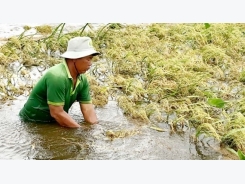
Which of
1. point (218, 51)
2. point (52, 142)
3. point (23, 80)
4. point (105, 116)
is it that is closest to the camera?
point (52, 142)

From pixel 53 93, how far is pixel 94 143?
58 cm

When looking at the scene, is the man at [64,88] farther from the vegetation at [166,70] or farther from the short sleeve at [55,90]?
the vegetation at [166,70]

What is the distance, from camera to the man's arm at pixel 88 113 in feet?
13.8

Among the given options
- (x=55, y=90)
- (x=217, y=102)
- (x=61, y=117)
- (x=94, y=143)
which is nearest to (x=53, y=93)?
(x=55, y=90)

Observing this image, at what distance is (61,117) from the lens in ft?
12.8

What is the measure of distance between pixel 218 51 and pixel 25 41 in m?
2.98

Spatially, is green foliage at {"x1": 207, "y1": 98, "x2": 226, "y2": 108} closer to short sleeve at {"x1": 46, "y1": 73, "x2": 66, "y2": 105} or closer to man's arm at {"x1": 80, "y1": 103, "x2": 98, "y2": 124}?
man's arm at {"x1": 80, "y1": 103, "x2": 98, "y2": 124}

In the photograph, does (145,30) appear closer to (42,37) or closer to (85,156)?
(42,37)

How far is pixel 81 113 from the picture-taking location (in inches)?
180

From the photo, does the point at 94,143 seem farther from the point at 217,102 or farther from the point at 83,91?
the point at 217,102

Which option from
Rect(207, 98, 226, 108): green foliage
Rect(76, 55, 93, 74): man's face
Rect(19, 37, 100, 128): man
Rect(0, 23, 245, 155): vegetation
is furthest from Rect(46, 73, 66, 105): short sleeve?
Rect(207, 98, 226, 108): green foliage

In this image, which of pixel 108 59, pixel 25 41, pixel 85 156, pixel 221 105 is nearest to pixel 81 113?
pixel 85 156

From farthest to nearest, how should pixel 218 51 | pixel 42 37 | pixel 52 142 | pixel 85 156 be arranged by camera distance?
pixel 42 37, pixel 218 51, pixel 52 142, pixel 85 156

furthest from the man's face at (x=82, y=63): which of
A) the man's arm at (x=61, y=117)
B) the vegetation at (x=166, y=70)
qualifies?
the vegetation at (x=166, y=70)
